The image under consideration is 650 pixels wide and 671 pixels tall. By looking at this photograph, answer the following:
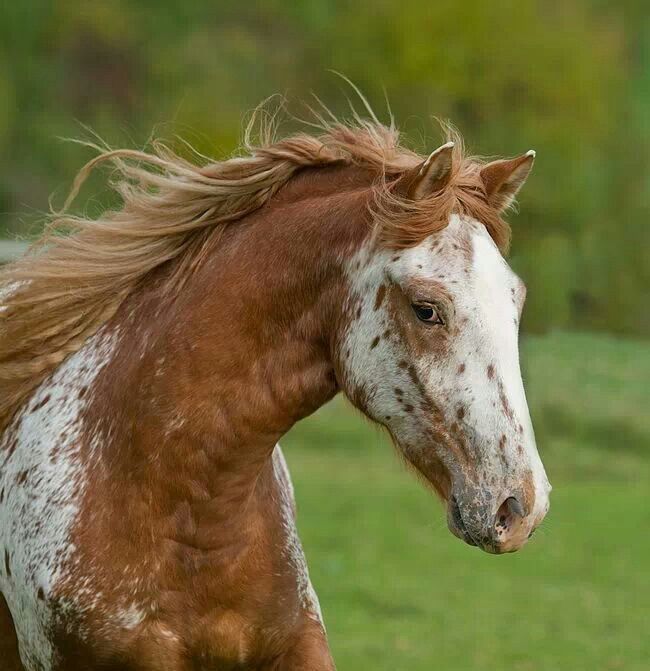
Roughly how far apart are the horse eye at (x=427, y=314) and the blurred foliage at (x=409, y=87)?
55.0 feet

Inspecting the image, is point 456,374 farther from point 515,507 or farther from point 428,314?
point 515,507

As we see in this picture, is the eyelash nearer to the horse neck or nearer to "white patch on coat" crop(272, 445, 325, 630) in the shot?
the horse neck

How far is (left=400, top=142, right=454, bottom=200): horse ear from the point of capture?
3.69 meters

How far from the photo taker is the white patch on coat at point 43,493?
4035 mm

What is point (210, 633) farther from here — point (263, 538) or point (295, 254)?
point (295, 254)

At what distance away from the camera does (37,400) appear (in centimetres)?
A: 431

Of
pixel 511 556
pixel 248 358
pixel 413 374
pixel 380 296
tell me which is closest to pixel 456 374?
pixel 413 374

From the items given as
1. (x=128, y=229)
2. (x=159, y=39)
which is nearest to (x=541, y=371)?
(x=159, y=39)

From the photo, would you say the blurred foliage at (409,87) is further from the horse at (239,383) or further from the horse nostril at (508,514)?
the horse nostril at (508,514)

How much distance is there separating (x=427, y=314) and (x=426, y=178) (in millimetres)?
383

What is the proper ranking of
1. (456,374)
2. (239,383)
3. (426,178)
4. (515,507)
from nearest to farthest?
(515,507), (456,374), (426,178), (239,383)

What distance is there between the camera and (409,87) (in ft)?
75.9

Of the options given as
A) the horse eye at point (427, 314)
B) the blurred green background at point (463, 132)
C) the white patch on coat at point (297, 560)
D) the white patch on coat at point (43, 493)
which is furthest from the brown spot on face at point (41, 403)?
the blurred green background at point (463, 132)

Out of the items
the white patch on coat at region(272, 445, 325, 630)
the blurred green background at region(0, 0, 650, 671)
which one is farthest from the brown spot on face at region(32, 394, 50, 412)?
the blurred green background at region(0, 0, 650, 671)
